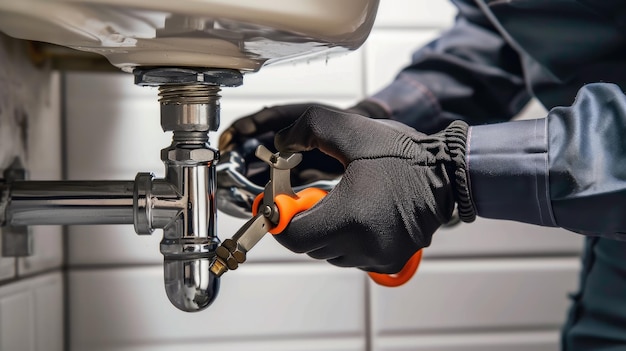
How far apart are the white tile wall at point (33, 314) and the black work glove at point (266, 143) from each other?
245mm

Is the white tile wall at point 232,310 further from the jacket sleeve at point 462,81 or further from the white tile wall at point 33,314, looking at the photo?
the jacket sleeve at point 462,81

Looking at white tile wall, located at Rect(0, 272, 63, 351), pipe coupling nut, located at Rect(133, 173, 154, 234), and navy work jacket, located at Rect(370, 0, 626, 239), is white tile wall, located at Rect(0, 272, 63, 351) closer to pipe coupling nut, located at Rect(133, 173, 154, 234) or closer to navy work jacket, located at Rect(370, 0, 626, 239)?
pipe coupling nut, located at Rect(133, 173, 154, 234)

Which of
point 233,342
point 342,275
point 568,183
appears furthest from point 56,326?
point 568,183

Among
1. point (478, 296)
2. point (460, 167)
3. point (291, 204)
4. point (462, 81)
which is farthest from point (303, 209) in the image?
point (478, 296)

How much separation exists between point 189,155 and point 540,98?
0.37 meters

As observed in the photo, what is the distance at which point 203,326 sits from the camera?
836 mm

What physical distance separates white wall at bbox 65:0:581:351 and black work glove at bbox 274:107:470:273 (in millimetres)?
369

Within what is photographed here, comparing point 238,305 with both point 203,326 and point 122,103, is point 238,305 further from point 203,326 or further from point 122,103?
point 122,103

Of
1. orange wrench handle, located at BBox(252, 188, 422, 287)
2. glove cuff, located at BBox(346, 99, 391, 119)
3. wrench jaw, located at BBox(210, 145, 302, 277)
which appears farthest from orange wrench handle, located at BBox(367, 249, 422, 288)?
glove cuff, located at BBox(346, 99, 391, 119)

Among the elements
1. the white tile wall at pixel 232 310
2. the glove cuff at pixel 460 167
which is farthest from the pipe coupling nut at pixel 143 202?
the white tile wall at pixel 232 310

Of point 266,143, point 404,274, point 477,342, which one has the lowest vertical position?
point 477,342

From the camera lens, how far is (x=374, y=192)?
463 mm

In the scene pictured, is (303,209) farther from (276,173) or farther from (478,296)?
(478,296)

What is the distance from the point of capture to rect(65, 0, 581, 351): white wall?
32.4 inches
